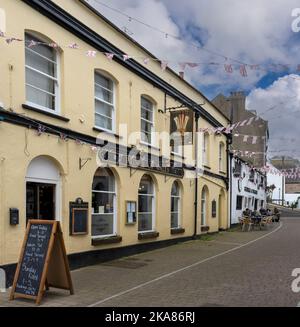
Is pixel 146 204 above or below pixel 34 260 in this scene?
above

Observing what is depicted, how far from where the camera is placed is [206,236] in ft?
68.8

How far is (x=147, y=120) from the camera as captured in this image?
1552 cm

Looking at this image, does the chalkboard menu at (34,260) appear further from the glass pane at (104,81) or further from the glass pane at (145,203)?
the glass pane at (145,203)

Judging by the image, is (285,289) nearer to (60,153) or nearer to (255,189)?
(60,153)

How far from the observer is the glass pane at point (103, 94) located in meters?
12.8

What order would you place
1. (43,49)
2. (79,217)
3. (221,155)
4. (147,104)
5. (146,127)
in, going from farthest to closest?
(221,155)
(147,104)
(146,127)
(79,217)
(43,49)

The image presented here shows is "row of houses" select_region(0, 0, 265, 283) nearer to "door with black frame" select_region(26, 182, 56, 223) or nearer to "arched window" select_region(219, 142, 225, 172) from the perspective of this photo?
"door with black frame" select_region(26, 182, 56, 223)

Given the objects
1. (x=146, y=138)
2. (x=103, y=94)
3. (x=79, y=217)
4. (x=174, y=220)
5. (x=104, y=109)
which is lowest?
(x=174, y=220)

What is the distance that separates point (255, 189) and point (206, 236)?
18.2m

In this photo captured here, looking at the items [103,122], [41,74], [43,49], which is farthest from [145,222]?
[43,49]

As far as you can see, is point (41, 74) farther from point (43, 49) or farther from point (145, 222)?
point (145, 222)

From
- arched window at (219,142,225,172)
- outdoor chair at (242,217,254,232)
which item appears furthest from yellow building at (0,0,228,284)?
outdoor chair at (242,217,254,232)

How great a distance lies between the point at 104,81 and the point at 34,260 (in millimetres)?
6829
